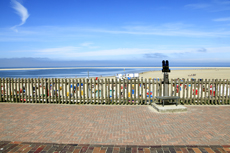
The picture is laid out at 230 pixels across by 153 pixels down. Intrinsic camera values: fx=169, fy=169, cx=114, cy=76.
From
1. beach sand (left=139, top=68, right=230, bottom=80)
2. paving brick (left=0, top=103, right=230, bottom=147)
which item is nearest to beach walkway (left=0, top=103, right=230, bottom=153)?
paving brick (left=0, top=103, right=230, bottom=147)

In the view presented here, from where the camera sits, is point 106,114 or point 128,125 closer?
point 128,125

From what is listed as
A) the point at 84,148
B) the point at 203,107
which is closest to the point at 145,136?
the point at 84,148

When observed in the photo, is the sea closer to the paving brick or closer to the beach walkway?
the paving brick

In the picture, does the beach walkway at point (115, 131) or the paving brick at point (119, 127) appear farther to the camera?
the paving brick at point (119, 127)

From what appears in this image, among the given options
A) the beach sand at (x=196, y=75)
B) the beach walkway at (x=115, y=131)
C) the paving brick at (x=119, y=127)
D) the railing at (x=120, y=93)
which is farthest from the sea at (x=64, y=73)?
the beach walkway at (x=115, y=131)

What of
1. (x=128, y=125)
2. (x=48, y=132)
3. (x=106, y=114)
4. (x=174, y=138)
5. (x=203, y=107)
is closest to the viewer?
(x=174, y=138)

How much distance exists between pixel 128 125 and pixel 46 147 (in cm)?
Result: 263

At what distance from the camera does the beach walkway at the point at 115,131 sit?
425 centimetres

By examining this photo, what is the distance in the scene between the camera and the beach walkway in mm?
4250

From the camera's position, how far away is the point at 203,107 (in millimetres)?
8109

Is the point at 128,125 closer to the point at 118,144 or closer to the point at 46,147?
the point at 118,144

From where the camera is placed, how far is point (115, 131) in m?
5.22

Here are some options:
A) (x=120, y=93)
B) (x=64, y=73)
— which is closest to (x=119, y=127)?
(x=120, y=93)

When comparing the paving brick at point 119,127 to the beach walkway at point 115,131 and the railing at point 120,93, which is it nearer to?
the beach walkway at point 115,131
